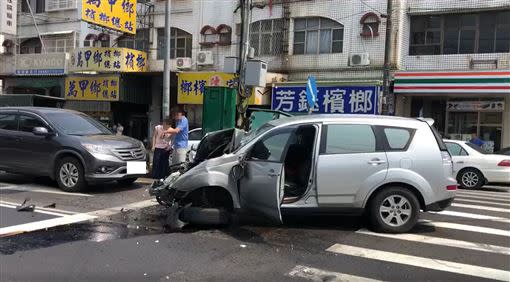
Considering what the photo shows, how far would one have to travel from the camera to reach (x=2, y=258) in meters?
5.63

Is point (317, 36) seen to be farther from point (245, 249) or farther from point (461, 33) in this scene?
point (245, 249)

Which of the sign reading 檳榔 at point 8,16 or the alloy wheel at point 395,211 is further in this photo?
the sign reading 檳榔 at point 8,16

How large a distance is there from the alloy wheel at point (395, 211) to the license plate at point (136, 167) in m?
5.27

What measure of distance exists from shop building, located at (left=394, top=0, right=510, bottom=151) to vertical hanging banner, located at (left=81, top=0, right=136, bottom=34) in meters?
11.4

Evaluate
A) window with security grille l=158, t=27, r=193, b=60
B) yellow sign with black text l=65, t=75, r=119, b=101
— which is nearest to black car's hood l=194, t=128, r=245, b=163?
yellow sign with black text l=65, t=75, r=119, b=101

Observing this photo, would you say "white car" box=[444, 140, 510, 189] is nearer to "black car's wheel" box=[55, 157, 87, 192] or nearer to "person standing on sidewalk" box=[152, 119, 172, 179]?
"person standing on sidewalk" box=[152, 119, 172, 179]

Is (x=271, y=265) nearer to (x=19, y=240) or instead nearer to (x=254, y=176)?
(x=254, y=176)

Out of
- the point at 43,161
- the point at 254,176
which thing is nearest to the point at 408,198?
the point at 254,176

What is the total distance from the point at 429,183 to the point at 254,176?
7.65 feet

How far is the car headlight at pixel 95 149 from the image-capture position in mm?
9953

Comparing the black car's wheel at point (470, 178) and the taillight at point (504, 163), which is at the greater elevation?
the taillight at point (504, 163)

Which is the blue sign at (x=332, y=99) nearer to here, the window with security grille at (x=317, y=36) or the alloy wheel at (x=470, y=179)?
the window with security grille at (x=317, y=36)

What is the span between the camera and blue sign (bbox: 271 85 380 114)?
18.6m

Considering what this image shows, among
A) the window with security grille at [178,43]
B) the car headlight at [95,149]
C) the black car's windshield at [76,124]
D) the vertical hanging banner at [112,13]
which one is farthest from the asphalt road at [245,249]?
the window with security grille at [178,43]
